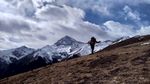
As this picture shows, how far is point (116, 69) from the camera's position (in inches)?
1651

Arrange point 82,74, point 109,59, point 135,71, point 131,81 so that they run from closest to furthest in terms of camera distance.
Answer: point 131,81
point 135,71
point 82,74
point 109,59

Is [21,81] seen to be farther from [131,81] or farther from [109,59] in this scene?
[131,81]

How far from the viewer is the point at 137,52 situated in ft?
163

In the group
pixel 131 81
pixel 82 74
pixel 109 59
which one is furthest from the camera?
pixel 109 59

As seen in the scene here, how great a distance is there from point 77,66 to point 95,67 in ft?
12.8

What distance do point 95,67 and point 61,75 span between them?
14.2 feet

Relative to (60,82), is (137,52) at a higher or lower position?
higher

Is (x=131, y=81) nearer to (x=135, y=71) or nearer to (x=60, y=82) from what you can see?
(x=135, y=71)

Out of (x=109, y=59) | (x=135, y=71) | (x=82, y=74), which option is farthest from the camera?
(x=109, y=59)

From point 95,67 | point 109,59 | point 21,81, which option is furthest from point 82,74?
point 21,81

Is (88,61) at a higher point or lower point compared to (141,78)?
higher

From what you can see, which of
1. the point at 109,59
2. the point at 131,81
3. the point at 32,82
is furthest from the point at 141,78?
the point at 32,82

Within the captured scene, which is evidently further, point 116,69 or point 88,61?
point 88,61

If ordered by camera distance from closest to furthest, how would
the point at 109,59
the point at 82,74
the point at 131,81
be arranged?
the point at 131,81 → the point at 82,74 → the point at 109,59
